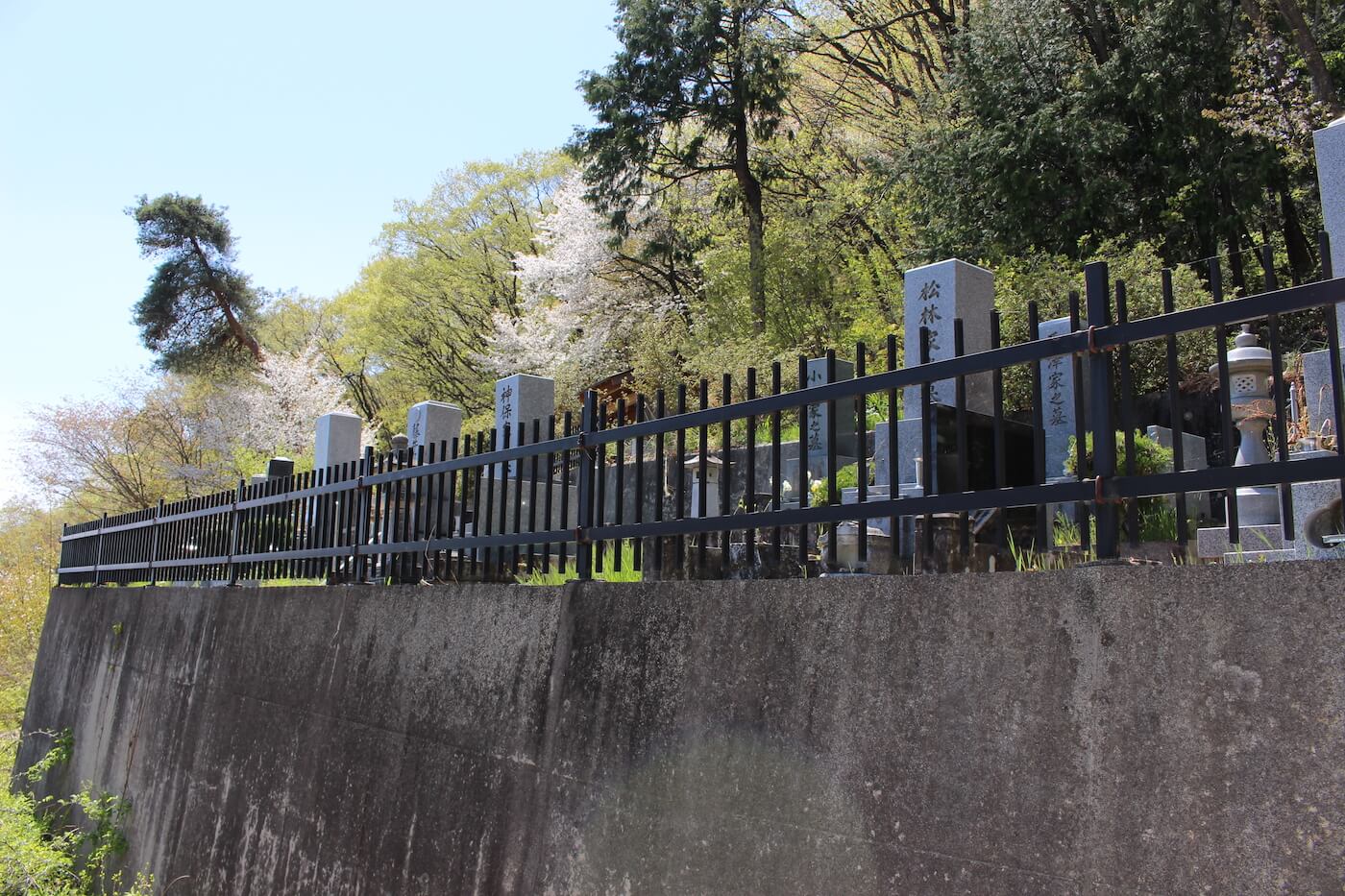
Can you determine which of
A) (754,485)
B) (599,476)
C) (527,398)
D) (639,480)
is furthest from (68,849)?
(754,485)

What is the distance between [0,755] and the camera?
812 inches

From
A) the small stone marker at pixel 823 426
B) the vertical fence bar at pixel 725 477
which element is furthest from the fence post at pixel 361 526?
the small stone marker at pixel 823 426

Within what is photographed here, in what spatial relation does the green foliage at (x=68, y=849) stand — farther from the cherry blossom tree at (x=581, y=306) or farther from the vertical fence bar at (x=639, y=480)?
the cherry blossom tree at (x=581, y=306)

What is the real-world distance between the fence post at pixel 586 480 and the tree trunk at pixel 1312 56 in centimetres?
1447

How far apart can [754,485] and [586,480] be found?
85 centimetres

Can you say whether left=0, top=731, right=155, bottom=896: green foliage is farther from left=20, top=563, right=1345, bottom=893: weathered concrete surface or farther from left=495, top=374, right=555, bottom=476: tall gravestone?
left=495, top=374, right=555, bottom=476: tall gravestone

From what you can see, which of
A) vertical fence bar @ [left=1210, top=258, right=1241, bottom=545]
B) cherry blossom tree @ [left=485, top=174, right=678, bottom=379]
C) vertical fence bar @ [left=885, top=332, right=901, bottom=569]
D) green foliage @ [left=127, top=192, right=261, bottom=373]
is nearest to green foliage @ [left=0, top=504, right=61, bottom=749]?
green foliage @ [left=127, top=192, right=261, bottom=373]

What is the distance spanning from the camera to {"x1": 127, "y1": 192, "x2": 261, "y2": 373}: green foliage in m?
36.4

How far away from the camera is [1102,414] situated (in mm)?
2889

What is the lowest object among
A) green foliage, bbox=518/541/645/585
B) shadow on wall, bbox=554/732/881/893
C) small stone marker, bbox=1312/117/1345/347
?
shadow on wall, bbox=554/732/881/893

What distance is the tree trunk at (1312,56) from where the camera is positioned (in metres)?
14.3

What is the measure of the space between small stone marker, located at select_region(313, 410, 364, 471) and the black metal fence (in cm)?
160

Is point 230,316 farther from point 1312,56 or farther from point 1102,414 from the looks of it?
point 1102,414

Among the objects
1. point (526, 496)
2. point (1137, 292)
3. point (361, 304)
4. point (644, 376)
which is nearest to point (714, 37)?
point (644, 376)
